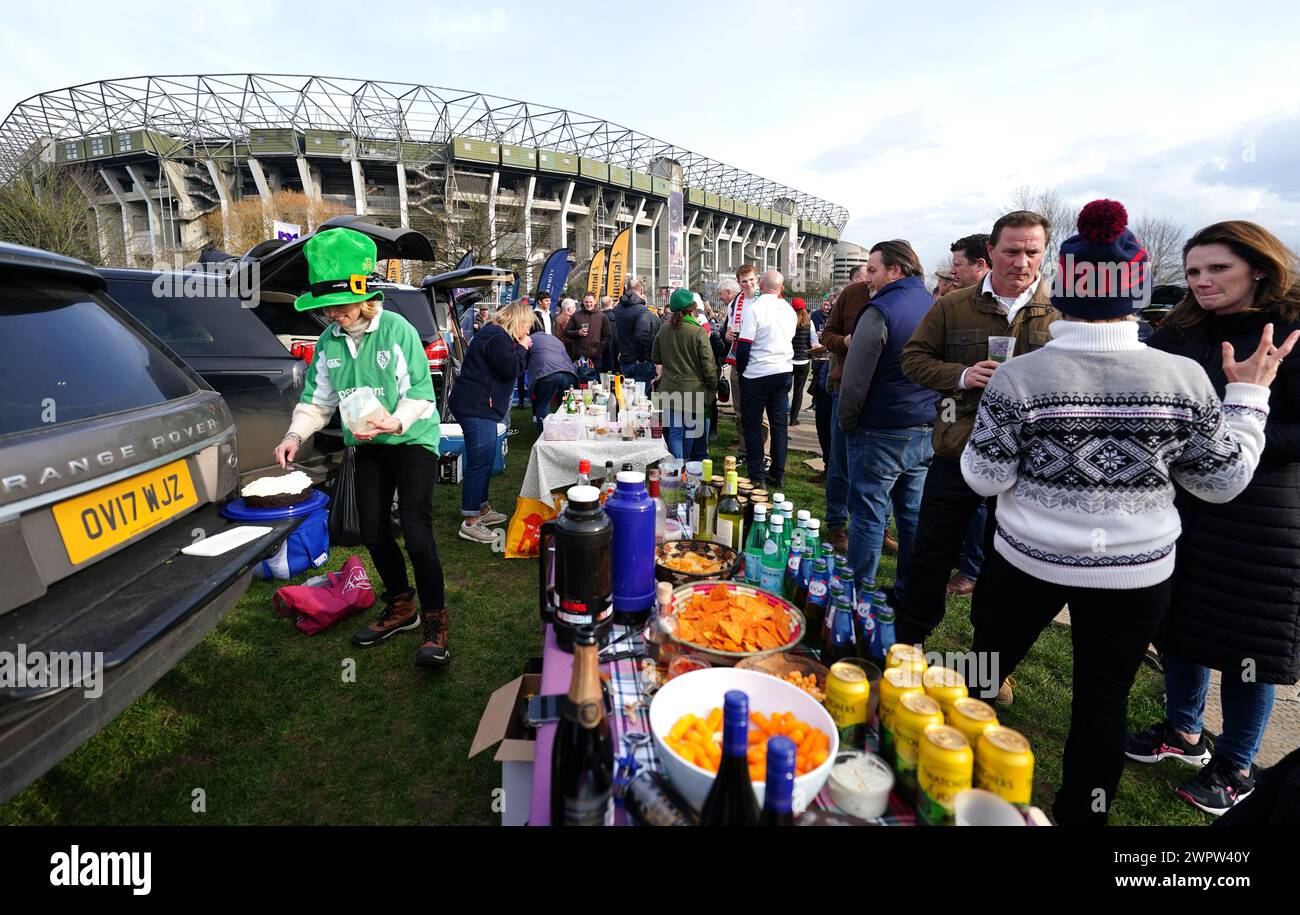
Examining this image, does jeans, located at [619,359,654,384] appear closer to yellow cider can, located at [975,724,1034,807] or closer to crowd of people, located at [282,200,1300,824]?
crowd of people, located at [282,200,1300,824]

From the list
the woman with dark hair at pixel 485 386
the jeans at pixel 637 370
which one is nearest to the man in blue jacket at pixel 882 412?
the woman with dark hair at pixel 485 386

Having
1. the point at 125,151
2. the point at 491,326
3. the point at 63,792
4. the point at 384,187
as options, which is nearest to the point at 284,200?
the point at 384,187

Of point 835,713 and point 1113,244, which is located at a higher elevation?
point 1113,244

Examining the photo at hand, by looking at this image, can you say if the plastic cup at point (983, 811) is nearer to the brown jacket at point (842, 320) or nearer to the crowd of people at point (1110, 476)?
the crowd of people at point (1110, 476)

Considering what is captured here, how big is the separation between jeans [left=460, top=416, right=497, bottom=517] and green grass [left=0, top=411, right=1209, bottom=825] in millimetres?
1507

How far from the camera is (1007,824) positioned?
1.08m

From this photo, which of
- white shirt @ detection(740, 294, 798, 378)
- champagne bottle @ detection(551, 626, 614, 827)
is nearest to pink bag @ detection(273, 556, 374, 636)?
champagne bottle @ detection(551, 626, 614, 827)

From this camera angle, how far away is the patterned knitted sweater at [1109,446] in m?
1.68

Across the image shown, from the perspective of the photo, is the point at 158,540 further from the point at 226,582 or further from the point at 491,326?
the point at 491,326

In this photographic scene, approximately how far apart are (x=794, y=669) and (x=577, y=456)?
3292mm

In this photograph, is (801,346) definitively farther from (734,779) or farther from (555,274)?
(555,274)

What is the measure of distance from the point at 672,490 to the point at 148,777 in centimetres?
266

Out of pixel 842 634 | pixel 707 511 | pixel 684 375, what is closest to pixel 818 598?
pixel 842 634

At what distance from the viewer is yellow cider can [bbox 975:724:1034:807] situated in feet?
3.65
